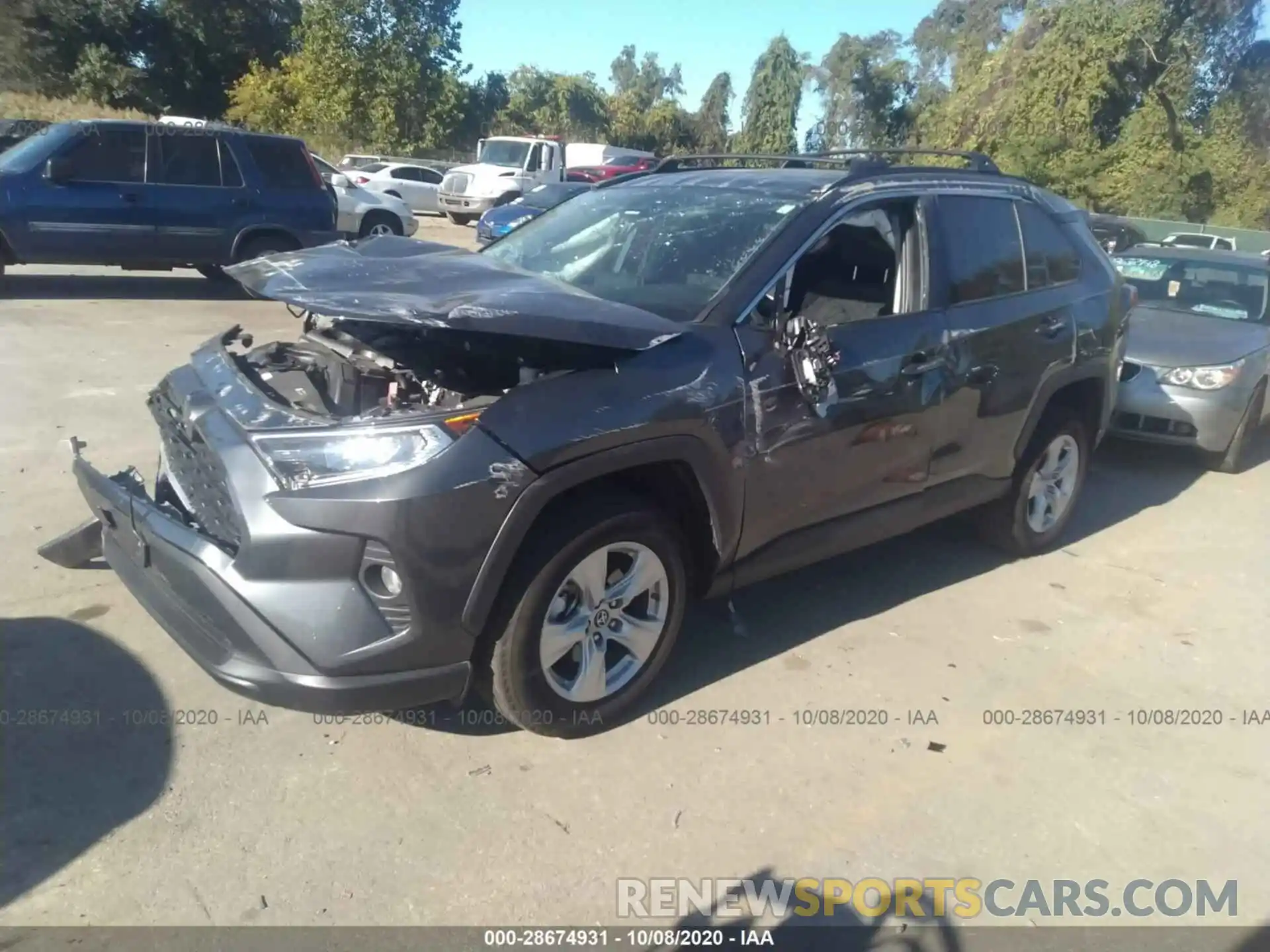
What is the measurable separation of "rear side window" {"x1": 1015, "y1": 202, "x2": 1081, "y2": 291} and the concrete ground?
5.00 ft

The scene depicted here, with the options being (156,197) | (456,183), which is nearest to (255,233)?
(156,197)

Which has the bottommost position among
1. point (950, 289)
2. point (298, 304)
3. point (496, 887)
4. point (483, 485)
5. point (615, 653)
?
point (496, 887)

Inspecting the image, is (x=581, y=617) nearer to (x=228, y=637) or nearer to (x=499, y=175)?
(x=228, y=637)

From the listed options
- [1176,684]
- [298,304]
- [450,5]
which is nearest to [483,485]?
[298,304]

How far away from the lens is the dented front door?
3.85 meters

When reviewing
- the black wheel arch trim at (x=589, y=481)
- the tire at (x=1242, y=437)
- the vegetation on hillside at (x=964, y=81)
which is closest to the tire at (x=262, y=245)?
the tire at (x=1242, y=437)

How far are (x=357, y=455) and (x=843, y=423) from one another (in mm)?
1906

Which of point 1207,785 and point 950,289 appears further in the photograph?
point 950,289

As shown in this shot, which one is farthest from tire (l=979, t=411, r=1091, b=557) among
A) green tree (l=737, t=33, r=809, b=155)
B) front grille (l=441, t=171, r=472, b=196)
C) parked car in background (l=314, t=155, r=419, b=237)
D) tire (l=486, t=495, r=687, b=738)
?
green tree (l=737, t=33, r=809, b=155)

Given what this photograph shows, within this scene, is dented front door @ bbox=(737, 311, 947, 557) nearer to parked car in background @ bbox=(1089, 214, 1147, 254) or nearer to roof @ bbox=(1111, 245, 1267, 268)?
roof @ bbox=(1111, 245, 1267, 268)

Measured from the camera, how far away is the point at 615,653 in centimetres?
376

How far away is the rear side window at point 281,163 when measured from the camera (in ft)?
39.8

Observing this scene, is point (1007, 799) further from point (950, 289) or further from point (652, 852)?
point (950, 289)

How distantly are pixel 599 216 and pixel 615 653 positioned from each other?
2.03m
